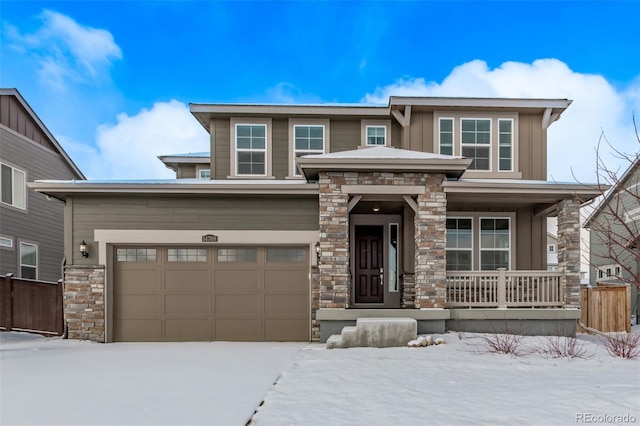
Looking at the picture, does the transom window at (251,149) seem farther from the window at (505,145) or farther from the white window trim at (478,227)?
the window at (505,145)

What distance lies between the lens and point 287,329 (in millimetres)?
9672

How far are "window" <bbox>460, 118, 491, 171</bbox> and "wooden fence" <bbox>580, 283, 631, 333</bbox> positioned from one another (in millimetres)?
4583

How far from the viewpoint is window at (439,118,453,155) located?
38.9 ft

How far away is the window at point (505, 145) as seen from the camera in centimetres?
1174

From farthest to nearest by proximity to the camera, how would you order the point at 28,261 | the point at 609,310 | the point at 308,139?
1. the point at 28,261
2. the point at 308,139
3. the point at 609,310

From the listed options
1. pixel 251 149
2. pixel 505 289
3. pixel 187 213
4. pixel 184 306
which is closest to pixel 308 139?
pixel 251 149

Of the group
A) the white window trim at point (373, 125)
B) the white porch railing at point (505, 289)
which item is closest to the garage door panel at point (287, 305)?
the white porch railing at point (505, 289)

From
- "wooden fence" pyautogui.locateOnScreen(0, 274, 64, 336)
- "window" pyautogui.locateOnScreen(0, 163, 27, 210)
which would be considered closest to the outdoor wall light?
"wooden fence" pyautogui.locateOnScreen(0, 274, 64, 336)

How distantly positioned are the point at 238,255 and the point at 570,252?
24.9ft

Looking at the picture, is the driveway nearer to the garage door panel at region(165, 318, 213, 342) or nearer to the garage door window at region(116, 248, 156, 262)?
the garage door panel at region(165, 318, 213, 342)

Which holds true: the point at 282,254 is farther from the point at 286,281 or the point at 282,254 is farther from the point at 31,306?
the point at 31,306

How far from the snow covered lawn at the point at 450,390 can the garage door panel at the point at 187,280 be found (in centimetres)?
337

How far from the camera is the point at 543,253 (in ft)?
36.8

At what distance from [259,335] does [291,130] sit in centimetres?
581
